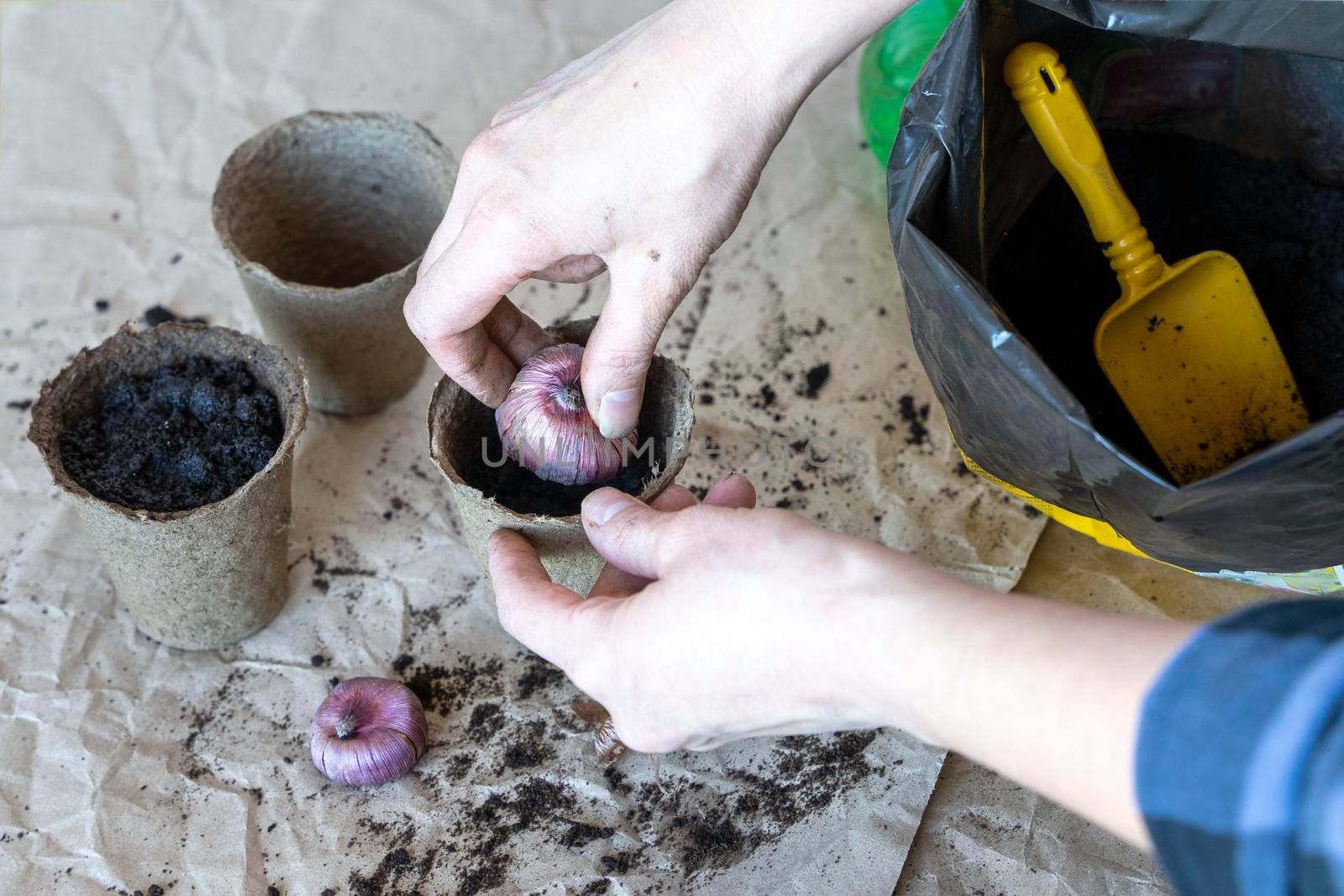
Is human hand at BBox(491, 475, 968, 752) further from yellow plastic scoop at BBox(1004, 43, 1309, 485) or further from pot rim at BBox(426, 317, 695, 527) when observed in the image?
yellow plastic scoop at BBox(1004, 43, 1309, 485)

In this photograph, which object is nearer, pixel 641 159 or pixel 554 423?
pixel 641 159

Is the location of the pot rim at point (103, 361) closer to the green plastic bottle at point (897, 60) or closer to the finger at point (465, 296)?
the finger at point (465, 296)

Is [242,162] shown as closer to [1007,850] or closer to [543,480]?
[543,480]

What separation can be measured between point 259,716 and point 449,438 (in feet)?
1.37

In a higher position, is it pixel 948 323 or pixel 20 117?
pixel 948 323

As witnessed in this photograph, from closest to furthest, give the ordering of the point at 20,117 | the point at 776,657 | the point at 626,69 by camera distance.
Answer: the point at 776,657, the point at 626,69, the point at 20,117

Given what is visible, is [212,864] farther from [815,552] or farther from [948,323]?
[948,323]

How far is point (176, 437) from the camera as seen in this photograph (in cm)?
121

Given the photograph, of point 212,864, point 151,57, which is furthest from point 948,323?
point 151,57

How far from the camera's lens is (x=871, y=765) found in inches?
49.1

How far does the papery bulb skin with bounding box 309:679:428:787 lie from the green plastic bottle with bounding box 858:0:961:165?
105cm

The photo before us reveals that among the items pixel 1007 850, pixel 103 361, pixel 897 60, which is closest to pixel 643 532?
pixel 1007 850

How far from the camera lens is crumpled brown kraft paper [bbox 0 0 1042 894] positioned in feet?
3.90

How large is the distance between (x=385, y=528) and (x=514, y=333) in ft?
1.38
